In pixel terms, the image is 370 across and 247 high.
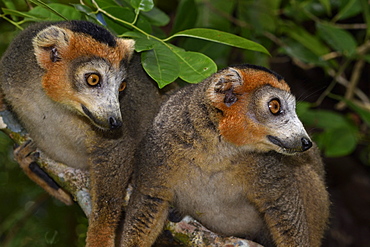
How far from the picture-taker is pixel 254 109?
16.0ft

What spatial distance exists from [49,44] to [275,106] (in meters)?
2.19

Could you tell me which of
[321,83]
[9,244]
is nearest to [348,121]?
[321,83]

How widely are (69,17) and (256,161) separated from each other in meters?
2.53

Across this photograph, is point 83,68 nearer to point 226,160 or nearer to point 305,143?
point 226,160

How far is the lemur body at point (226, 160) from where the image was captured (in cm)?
488

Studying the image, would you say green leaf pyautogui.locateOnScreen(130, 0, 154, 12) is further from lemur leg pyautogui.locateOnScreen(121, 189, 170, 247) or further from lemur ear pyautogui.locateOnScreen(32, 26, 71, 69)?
lemur leg pyautogui.locateOnScreen(121, 189, 170, 247)

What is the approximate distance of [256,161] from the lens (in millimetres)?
5164

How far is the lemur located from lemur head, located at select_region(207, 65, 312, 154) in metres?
0.96

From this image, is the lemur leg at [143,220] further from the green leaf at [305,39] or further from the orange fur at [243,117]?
the green leaf at [305,39]

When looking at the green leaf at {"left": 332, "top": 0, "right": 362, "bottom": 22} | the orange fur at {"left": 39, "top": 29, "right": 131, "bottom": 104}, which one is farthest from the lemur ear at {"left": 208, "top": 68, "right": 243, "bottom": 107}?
the green leaf at {"left": 332, "top": 0, "right": 362, "bottom": 22}

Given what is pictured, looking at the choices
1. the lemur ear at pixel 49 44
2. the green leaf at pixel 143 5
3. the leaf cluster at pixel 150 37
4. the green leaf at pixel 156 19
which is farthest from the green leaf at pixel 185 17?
the lemur ear at pixel 49 44

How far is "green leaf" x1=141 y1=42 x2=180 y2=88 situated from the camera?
16.1 ft

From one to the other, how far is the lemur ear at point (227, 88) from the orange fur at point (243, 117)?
26 millimetres

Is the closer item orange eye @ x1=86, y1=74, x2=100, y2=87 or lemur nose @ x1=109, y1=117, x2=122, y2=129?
lemur nose @ x1=109, y1=117, x2=122, y2=129
